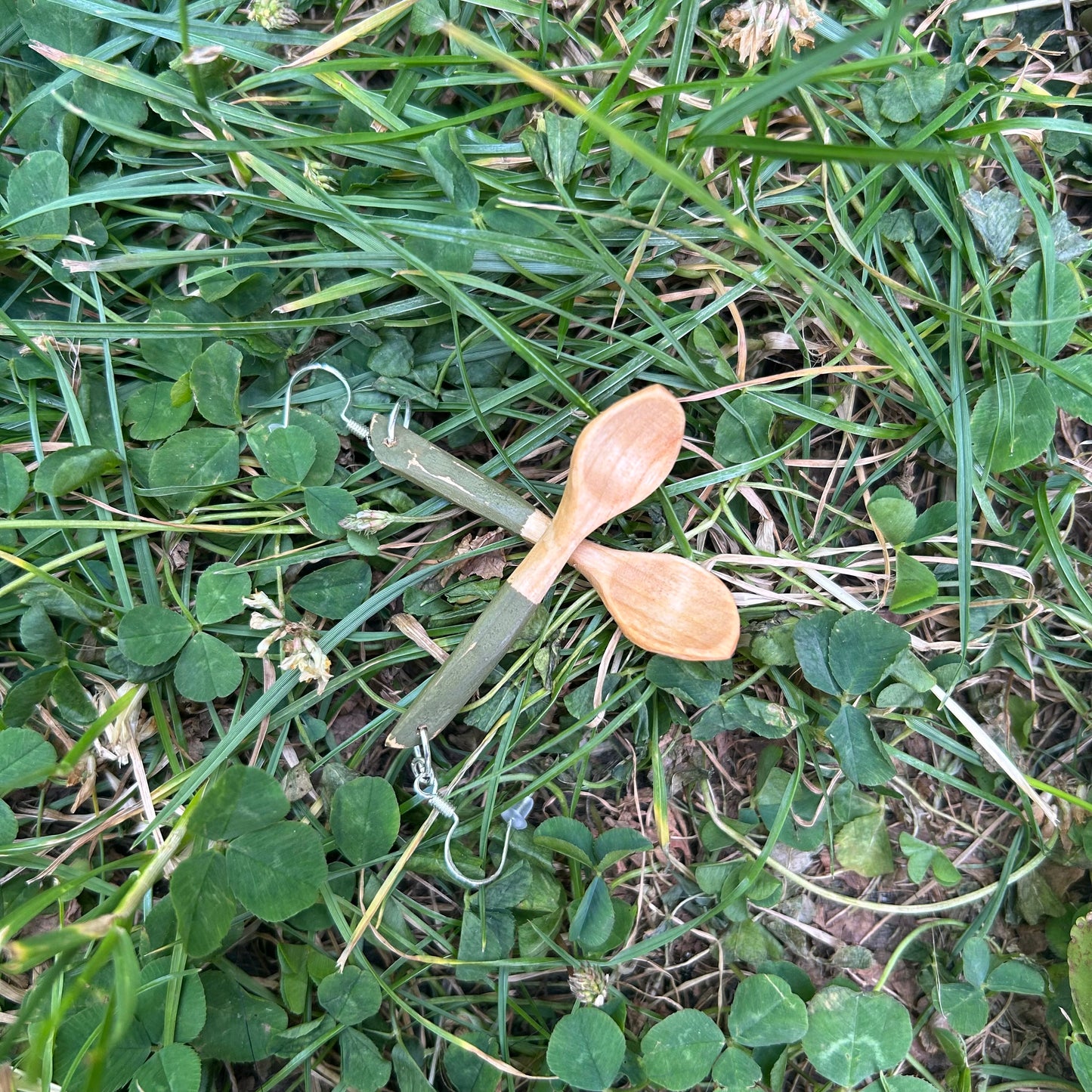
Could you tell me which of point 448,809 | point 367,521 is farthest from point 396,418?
point 448,809

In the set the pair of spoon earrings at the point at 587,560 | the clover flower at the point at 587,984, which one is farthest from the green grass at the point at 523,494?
the pair of spoon earrings at the point at 587,560

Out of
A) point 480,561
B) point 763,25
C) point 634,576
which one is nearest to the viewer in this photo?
point 763,25

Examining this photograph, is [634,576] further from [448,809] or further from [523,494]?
[448,809]

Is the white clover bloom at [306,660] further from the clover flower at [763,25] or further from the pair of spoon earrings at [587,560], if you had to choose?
the clover flower at [763,25]

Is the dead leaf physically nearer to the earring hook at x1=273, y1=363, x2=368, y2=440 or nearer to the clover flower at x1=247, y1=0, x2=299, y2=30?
the earring hook at x1=273, y1=363, x2=368, y2=440

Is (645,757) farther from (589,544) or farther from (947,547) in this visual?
(947,547)

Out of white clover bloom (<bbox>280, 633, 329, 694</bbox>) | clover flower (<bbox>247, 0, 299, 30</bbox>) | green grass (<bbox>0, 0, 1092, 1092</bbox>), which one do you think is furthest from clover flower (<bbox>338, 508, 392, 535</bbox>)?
clover flower (<bbox>247, 0, 299, 30</bbox>)
